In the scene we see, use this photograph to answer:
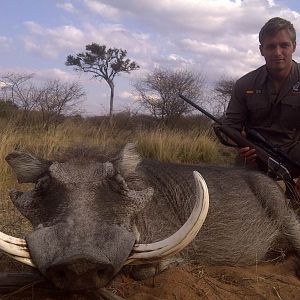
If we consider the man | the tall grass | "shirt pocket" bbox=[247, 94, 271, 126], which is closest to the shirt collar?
the man

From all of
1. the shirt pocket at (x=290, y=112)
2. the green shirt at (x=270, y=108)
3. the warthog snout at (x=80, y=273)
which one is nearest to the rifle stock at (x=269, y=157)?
the green shirt at (x=270, y=108)

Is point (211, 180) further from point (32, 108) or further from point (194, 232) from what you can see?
point (32, 108)

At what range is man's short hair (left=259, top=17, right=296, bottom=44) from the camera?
5.96 metres

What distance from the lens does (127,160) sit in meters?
3.40

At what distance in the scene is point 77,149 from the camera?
346cm

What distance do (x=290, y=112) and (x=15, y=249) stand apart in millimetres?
4256

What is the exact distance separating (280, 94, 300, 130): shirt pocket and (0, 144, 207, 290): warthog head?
304 cm

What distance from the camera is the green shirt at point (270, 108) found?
6012 mm

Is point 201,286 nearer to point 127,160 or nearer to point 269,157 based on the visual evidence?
point 127,160

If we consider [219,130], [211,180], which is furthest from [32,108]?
[211,180]

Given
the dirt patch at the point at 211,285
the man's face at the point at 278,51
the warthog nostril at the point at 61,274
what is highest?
the man's face at the point at 278,51

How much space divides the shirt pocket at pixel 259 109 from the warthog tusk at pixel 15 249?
420cm

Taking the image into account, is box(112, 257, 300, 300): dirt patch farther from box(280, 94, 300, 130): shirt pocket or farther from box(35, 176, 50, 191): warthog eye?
box(280, 94, 300, 130): shirt pocket

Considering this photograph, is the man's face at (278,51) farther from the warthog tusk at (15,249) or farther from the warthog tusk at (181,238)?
the warthog tusk at (15,249)
